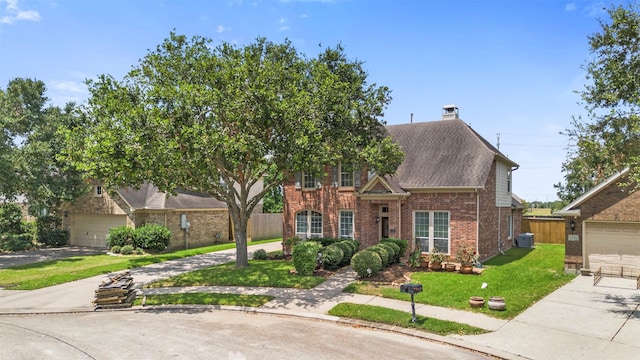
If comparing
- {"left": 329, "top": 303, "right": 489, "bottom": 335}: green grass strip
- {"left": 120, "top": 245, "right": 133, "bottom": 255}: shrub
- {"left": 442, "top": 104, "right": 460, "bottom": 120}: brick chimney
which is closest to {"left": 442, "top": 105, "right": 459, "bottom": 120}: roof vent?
{"left": 442, "top": 104, "right": 460, "bottom": 120}: brick chimney

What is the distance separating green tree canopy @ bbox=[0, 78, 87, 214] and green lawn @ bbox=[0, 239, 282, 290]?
5501 mm

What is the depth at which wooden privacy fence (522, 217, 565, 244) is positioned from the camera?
28.6m

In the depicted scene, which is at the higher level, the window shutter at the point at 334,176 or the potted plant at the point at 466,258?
the window shutter at the point at 334,176

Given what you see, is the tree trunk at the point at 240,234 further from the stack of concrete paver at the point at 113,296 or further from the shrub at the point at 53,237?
the shrub at the point at 53,237

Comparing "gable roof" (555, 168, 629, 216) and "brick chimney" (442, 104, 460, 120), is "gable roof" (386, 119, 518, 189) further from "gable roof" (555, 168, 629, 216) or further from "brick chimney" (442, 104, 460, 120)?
"gable roof" (555, 168, 629, 216)

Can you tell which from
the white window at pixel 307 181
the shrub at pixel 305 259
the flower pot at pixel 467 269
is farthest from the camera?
the white window at pixel 307 181

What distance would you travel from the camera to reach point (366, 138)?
1866 cm

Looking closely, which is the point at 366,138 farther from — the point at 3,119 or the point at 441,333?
the point at 3,119

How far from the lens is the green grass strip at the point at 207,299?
13023 millimetres

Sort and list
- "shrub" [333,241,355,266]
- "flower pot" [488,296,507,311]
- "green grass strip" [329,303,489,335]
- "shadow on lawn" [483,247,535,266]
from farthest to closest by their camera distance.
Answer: "shadow on lawn" [483,247,535,266] < "shrub" [333,241,355,266] < "flower pot" [488,296,507,311] < "green grass strip" [329,303,489,335]

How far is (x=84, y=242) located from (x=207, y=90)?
68.8 feet

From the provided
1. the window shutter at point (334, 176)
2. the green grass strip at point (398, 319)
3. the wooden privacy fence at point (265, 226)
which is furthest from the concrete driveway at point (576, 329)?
the wooden privacy fence at point (265, 226)

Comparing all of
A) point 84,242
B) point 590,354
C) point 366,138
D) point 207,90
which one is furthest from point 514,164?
point 84,242

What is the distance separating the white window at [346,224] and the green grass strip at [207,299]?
30.4 ft
